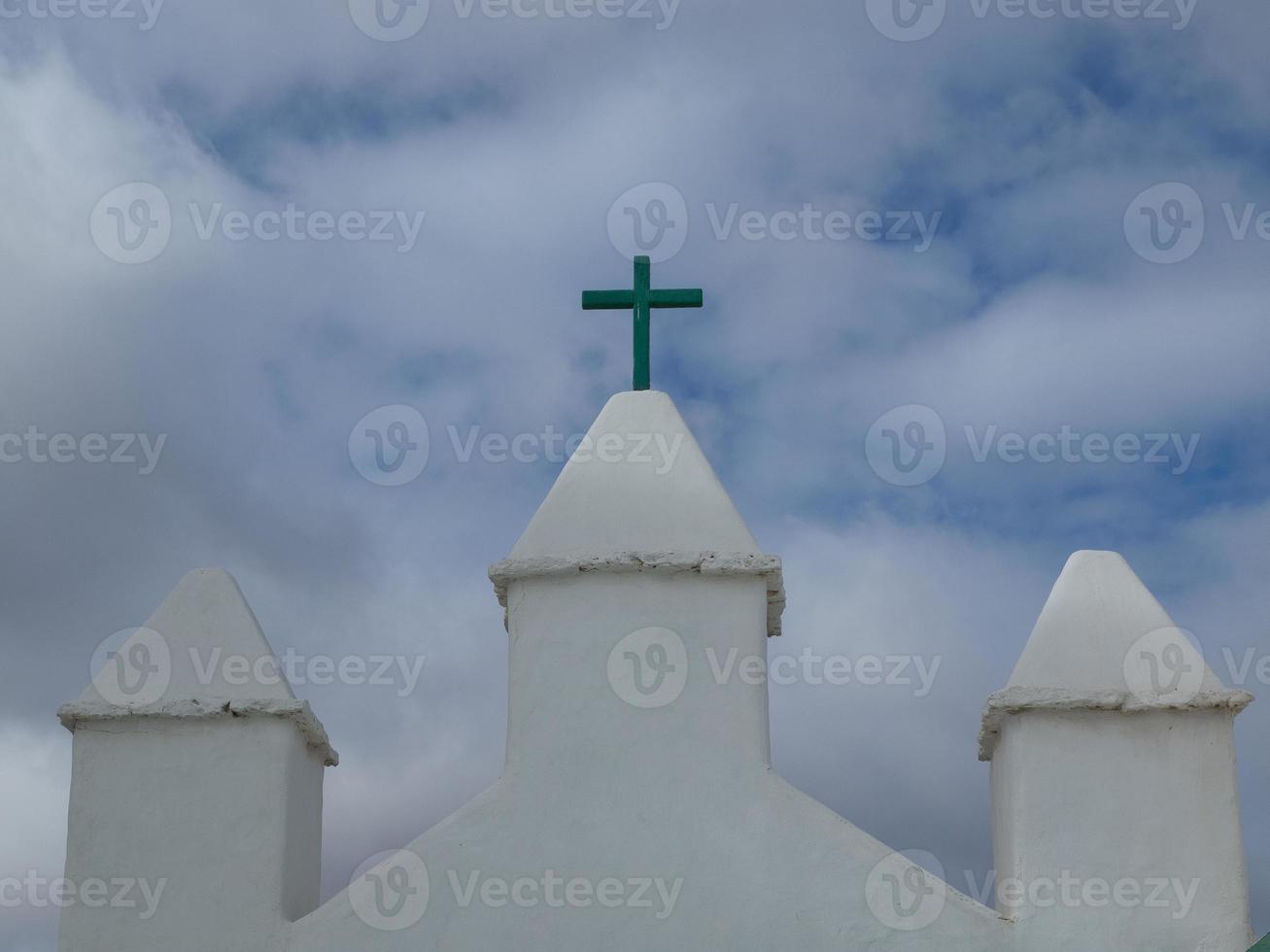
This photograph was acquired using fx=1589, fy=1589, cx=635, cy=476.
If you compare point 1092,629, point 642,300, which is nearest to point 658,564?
point 642,300

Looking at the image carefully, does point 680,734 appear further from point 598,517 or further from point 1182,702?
point 1182,702

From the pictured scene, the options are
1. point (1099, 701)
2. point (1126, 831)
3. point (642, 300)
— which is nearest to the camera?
point (1126, 831)

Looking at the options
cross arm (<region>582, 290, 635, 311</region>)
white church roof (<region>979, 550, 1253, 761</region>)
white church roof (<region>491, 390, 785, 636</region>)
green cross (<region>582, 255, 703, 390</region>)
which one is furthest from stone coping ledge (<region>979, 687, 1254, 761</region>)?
cross arm (<region>582, 290, 635, 311</region>)

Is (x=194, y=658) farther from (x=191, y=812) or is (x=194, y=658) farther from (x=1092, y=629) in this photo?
(x=1092, y=629)

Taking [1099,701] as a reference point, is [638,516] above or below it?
above

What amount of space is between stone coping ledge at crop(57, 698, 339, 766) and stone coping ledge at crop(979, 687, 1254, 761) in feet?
14.7

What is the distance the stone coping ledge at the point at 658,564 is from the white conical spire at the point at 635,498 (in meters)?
0.06

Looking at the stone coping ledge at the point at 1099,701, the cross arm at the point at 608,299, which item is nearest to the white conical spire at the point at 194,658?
the cross arm at the point at 608,299

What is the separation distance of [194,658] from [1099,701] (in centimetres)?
577

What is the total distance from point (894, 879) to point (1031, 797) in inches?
38.9

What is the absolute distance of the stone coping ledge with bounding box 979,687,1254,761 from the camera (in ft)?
32.2

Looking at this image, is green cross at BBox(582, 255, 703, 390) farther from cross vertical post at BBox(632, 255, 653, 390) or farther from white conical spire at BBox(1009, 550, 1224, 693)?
white conical spire at BBox(1009, 550, 1224, 693)

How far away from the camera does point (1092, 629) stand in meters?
10.3

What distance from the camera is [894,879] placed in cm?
980
